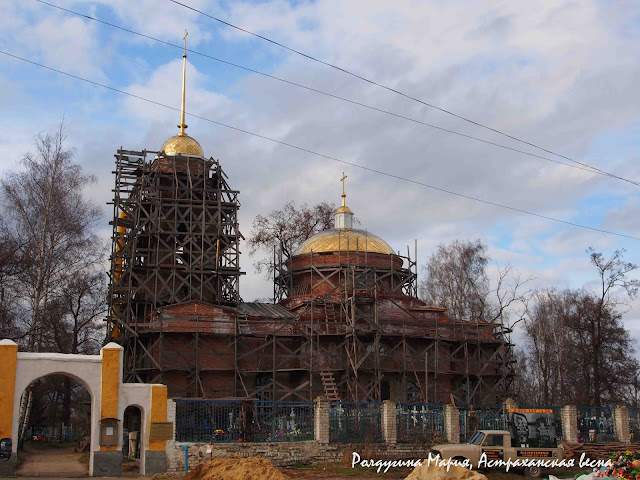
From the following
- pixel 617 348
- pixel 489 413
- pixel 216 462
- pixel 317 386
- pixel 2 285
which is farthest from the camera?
pixel 617 348

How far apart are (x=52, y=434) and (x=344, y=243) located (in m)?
18.0

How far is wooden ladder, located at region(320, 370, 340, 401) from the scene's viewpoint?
28891mm

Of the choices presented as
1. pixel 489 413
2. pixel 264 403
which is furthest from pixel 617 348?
pixel 264 403

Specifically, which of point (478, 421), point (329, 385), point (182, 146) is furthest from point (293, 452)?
→ point (182, 146)

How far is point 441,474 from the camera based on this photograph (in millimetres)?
13734

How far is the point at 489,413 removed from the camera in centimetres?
2534

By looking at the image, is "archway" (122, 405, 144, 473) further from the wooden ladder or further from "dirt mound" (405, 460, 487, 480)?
"dirt mound" (405, 460, 487, 480)

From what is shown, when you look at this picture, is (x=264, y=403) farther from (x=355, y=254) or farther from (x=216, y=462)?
(x=355, y=254)

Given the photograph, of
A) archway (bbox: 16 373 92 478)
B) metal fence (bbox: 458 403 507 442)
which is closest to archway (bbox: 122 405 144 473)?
archway (bbox: 16 373 92 478)

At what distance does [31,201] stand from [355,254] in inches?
607

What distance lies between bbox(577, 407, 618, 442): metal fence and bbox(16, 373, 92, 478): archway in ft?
56.9

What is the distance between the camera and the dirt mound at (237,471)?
15789mm

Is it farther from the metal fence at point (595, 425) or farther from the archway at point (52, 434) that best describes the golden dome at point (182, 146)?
the metal fence at point (595, 425)

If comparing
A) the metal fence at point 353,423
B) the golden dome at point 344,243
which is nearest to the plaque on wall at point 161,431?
the metal fence at point 353,423
